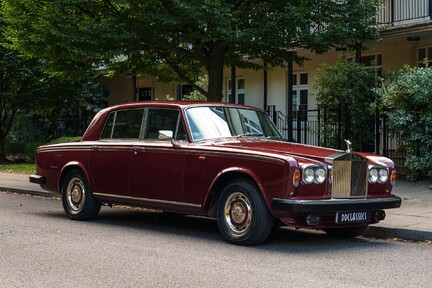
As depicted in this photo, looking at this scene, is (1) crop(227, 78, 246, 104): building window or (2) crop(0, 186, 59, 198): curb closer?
(2) crop(0, 186, 59, 198): curb

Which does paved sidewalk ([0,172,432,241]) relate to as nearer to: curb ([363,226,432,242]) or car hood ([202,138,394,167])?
curb ([363,226,432,242])

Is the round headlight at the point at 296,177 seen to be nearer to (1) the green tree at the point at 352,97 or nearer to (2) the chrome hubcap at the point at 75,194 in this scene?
(2) the chrome hubcap at the point at 75,194

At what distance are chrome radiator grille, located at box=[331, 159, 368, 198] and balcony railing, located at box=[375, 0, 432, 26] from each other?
11.4 m

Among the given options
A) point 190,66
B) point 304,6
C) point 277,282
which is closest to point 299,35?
point 304,6

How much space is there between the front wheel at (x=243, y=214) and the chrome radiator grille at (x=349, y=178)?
900 mm

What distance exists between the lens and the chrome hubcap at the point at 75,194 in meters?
10.1

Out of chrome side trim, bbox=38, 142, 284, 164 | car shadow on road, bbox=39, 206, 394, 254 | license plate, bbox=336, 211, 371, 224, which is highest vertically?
chrome side trim, bbox=38, 142, 284, 164

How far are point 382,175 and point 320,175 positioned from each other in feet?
3.88

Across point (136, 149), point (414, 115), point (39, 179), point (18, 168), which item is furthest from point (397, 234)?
point (18, 168)

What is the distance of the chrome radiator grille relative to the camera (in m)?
7.74

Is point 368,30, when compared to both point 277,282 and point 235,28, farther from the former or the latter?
point 277,282

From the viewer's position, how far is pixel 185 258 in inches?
284

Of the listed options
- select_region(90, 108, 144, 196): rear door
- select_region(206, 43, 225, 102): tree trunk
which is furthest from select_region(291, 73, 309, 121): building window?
select_region(90, 108, 144, 196): rear door

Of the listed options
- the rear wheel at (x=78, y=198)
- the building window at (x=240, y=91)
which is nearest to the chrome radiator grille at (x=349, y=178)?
the rear wheel at (x=78, y=198)
